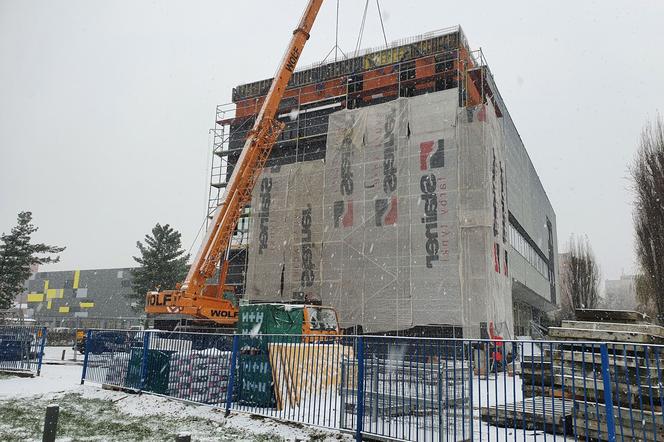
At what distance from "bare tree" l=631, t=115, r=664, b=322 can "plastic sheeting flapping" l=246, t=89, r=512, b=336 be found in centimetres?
659

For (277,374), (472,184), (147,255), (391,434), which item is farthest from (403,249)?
(147,255)

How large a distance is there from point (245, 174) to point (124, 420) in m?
15.5

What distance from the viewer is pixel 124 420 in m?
8.69

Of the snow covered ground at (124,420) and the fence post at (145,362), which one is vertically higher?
the fence post at (145,362)

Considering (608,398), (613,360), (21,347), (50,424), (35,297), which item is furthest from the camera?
(35,297)

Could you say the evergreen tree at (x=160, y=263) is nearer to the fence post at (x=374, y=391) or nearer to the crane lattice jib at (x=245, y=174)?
the crane lattice jib at (x=245, y=174)

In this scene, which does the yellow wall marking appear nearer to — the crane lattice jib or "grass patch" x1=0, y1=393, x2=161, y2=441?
the crane lattice jib

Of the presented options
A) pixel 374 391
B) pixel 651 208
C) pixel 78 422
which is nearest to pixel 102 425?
pixel 78 422

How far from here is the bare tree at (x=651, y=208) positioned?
2284 cm

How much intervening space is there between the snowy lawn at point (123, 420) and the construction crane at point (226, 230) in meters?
8.40

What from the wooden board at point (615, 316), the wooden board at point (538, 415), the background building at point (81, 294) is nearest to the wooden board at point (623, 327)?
the wooden board at point (615, 316)

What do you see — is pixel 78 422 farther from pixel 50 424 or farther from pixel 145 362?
pixel 50 424

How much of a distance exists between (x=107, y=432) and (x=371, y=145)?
1817 centimetres

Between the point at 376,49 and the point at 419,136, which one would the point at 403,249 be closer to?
the point at 419,136
